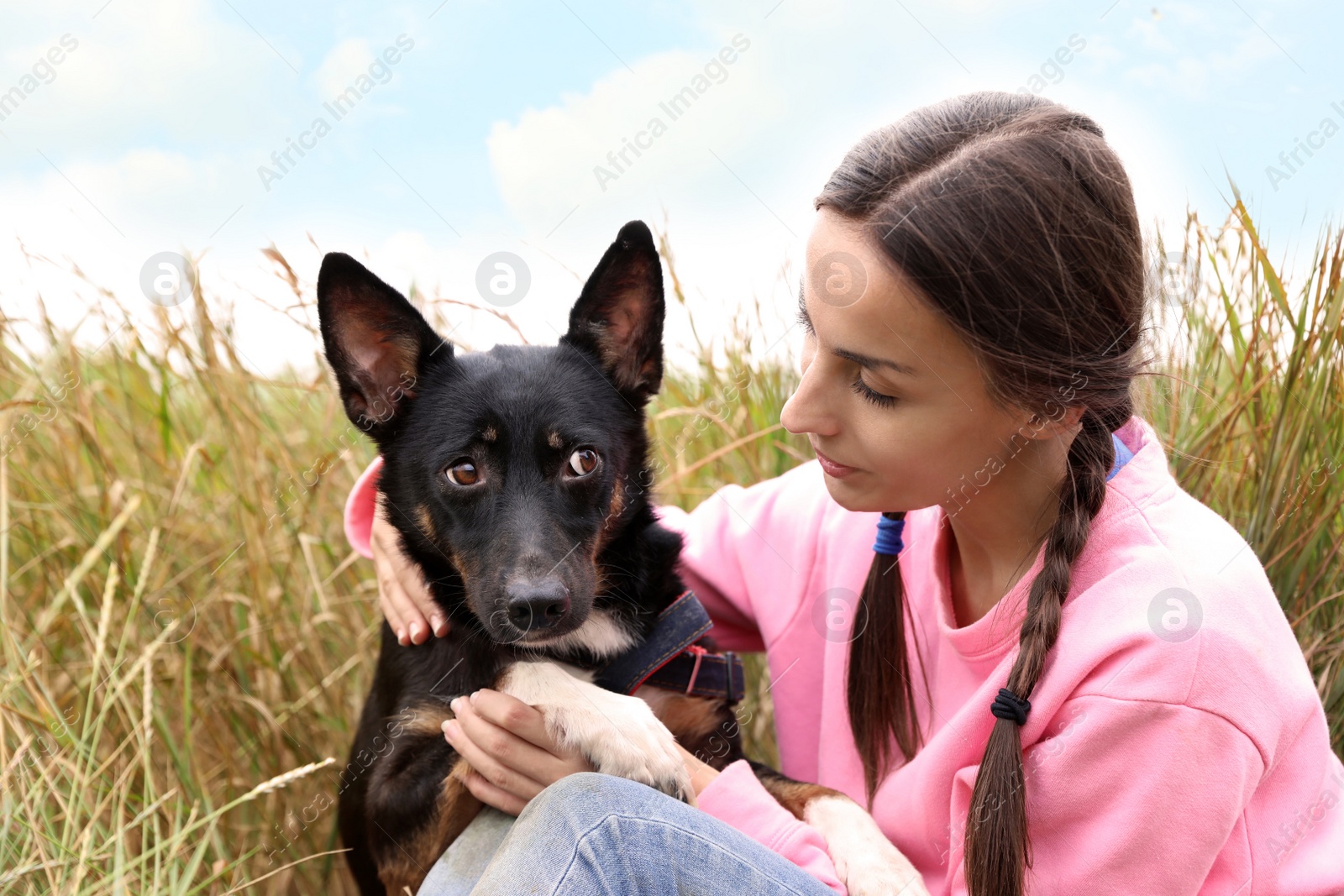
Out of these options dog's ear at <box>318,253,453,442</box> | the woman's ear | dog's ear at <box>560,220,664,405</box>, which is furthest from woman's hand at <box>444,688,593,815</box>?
the woman's ear

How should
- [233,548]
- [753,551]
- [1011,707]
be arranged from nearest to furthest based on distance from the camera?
[1011,707] < [753,551] < [233,548]

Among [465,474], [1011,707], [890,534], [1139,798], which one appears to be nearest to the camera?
[1139,798]

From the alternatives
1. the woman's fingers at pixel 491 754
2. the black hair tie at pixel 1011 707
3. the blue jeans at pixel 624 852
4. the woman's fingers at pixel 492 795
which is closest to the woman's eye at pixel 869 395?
the black hair tie at pixel 1011 707

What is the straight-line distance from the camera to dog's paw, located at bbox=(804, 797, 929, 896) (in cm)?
186

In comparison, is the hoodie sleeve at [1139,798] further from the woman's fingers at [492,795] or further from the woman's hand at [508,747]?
the woman's fingers at [492,795]

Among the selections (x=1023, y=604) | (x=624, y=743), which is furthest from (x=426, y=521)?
(x=1023, y=604)

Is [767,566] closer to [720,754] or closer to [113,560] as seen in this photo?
[720,754]

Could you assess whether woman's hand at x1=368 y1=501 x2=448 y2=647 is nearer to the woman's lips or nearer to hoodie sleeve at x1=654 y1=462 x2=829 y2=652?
hoodie sleeve at x1=654 y1=462 x2=829 y2=652

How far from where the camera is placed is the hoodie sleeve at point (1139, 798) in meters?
1.62

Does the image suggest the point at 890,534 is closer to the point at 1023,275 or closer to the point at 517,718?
the point at 1023,275

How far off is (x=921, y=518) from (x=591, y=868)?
118cm

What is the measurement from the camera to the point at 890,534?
90.7 inches

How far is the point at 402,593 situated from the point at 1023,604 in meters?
1.36

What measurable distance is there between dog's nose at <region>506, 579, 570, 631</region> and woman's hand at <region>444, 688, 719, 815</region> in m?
0.15
